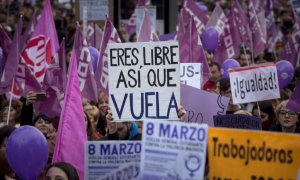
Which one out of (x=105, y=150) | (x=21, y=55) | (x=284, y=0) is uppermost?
(x=284, y=0)

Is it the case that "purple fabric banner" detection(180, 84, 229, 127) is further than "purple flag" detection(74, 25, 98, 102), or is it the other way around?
"purple flag" detection(74, 25, 98, 102)

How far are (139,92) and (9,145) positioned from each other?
112 centimetres

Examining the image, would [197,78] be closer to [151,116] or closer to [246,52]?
[151,116]

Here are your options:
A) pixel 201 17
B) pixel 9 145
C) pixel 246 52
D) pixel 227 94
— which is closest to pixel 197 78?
pixel 227 94

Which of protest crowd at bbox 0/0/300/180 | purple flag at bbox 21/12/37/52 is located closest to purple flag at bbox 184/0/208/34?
protest crowd at bbox 0/0/300/180

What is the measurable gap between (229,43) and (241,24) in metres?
1.47

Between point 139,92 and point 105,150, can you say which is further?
point 139,92

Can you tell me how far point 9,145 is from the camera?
26.7 feet

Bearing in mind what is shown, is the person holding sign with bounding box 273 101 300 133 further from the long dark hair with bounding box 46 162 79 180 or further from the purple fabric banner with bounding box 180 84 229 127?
the long dark hair with bounding box 46 162 79 180

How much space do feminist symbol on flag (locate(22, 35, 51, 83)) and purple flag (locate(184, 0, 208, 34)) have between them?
463cm

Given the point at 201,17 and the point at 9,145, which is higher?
the point at 201,17

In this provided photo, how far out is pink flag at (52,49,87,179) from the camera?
27.8 feet

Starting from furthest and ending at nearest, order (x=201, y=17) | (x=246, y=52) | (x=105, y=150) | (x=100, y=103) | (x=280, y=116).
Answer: (x=201, y=17)
(x=246, y=52)
(x=100, y=103)
(x=280, y=116)
(x=105, y=150)

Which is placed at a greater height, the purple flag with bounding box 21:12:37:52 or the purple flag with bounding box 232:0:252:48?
the purple flag with bounding box 232:0:252:48
